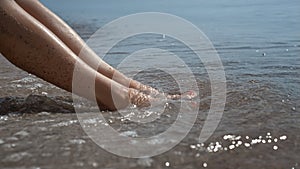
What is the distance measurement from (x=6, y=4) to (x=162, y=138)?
1.10 m

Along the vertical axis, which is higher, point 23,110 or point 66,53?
point 66,53

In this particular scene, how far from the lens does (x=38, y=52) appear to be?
218 cm

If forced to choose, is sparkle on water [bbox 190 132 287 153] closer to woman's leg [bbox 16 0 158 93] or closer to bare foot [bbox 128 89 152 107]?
bare foot [bbox 128 89 152 107]

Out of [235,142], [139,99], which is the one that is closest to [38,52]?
[139,99]

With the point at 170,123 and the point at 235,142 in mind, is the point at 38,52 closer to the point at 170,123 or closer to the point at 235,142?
the point at 170,123

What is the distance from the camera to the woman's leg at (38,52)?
2.14 m

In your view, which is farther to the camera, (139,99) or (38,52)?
(139,99)

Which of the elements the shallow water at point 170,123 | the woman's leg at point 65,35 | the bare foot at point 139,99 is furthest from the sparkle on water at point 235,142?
the woman's leg at point 65,35

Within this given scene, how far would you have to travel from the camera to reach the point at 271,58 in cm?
412

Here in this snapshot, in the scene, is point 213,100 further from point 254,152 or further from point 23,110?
point 23,110

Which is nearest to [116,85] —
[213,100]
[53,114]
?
[53,114]

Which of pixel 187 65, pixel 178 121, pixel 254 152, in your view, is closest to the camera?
pixel 254 152

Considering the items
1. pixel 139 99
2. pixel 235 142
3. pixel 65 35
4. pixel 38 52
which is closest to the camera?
pixel 235 142

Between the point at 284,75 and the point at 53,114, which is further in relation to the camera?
the point at 284,75
